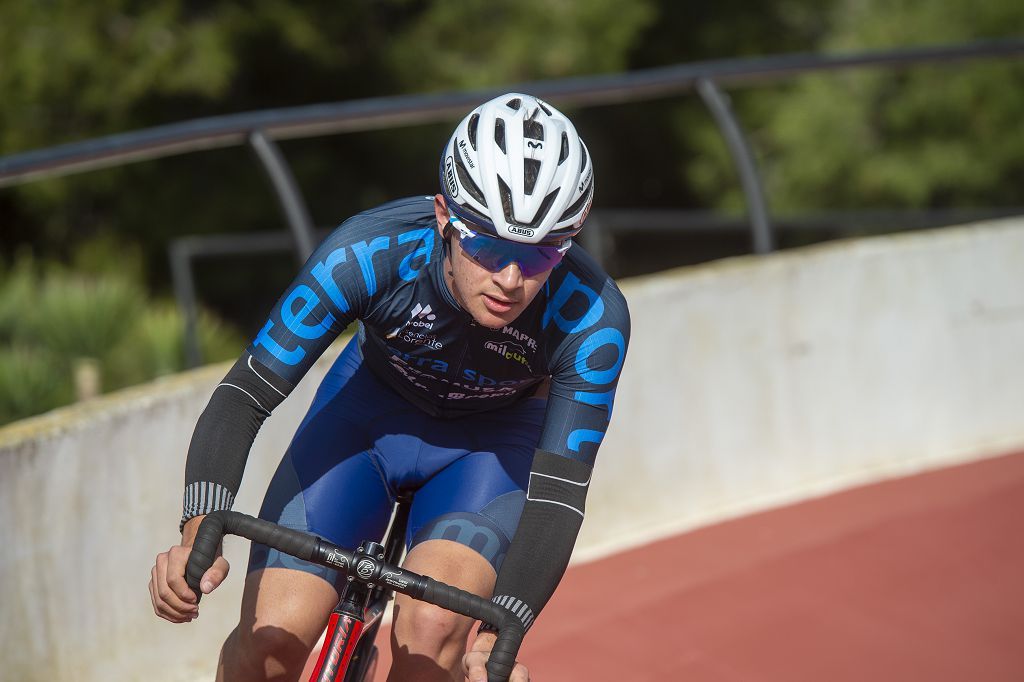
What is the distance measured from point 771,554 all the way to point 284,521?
9.64 feet

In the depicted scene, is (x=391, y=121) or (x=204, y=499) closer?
(x=204, y=499)

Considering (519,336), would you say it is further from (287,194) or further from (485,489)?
(287,194)

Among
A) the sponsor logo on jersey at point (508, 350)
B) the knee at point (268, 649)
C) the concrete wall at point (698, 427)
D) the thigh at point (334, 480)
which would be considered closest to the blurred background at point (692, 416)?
the concrete wall at point (698, 427)

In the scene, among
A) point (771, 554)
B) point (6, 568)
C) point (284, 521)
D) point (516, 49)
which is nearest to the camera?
point (284, 521)

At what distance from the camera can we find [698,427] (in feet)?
19.1

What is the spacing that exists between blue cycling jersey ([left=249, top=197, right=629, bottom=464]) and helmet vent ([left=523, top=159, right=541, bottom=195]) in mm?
328

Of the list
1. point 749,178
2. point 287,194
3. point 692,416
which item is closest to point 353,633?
point 287,194

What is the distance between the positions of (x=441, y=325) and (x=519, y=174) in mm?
450

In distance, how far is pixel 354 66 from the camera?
55.7 ft

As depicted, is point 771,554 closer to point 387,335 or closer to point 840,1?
point 387,335

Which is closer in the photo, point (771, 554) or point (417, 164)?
point (771, 554)

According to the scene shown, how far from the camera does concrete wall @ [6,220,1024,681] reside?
12.9 ft

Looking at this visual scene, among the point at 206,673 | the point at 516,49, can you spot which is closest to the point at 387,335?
the point at 206,673

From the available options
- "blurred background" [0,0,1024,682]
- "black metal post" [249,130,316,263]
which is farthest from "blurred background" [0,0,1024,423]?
"black metal post" [249,130,316,263]
